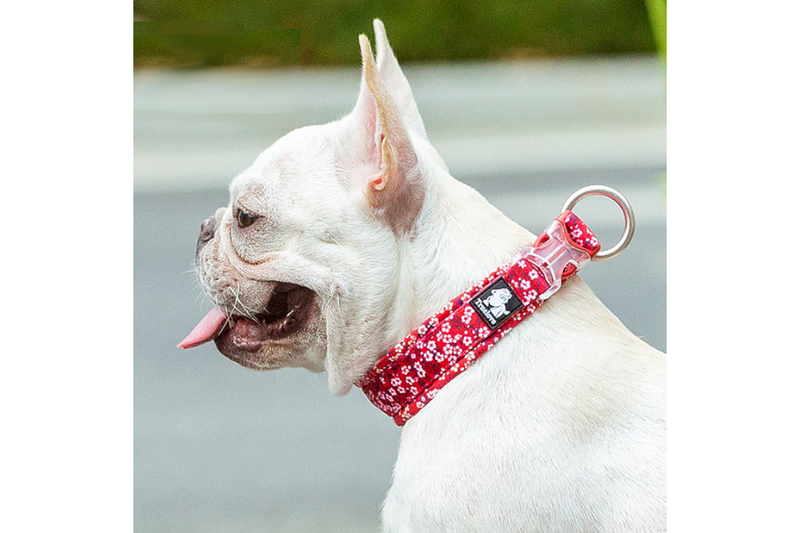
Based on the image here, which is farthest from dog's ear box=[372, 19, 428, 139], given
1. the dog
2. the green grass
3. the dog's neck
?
the green grass

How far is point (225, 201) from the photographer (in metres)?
1.97

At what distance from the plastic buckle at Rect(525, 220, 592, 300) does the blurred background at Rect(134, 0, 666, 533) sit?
0.46 meters

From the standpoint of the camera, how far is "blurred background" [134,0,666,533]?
157 centimetres

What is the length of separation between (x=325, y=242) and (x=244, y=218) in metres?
0.14

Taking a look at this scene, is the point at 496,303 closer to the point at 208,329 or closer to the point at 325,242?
the point at 325,242

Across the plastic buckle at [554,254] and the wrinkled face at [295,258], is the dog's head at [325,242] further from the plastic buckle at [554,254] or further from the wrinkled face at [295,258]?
the plastic buckle at [554,254]

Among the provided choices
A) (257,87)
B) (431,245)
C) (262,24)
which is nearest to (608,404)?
(431,245)

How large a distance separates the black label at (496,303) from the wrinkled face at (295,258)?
0.45 ft

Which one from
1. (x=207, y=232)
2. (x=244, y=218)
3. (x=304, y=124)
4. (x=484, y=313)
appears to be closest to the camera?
(x=484, y=313)

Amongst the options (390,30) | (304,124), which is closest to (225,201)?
(304,124)

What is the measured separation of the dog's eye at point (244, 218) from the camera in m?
1.15

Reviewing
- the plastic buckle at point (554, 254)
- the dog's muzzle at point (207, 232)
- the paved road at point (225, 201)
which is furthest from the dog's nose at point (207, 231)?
the plastic buckle at point (554, 254)

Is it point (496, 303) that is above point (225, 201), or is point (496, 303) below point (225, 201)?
above

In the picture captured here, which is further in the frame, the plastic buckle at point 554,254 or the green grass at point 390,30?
the green grass at point 390,30
